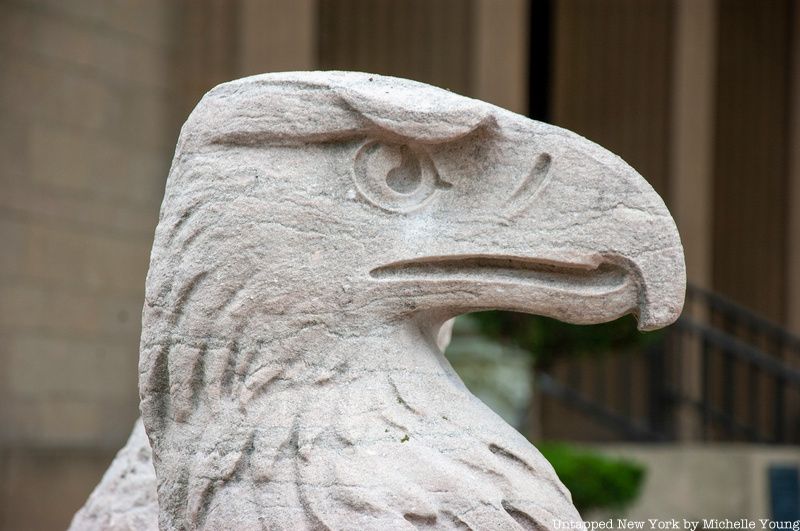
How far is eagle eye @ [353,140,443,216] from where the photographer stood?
2459 millimetres

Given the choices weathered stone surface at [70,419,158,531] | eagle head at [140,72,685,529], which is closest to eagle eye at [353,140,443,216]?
eagle head at [140,72,685,529]

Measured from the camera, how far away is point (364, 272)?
243 cm

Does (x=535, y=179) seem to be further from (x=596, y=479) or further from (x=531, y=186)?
(x=596, y=479)

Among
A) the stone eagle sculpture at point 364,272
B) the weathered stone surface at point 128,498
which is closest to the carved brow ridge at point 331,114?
the stone eagle sculpture at point 364,272

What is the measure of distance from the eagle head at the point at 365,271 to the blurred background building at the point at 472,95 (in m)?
5.32

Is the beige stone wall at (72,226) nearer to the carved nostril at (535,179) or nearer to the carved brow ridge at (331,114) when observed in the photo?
the carved brow ridge at (331,114)

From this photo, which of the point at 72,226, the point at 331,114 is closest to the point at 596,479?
the point at 72,226

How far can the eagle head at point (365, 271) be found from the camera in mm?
2393

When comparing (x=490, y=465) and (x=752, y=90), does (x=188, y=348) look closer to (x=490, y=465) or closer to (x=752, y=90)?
(x=490, y=465)

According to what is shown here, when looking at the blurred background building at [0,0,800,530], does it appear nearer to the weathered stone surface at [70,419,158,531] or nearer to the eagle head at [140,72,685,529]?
the weathered stone surface at [70,419,158,531]

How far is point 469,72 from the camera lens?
31.9 ft

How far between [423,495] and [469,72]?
25.1ft

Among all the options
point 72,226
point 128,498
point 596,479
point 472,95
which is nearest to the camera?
point 128,498

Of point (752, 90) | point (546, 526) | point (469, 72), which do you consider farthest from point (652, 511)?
point (752, 90)
